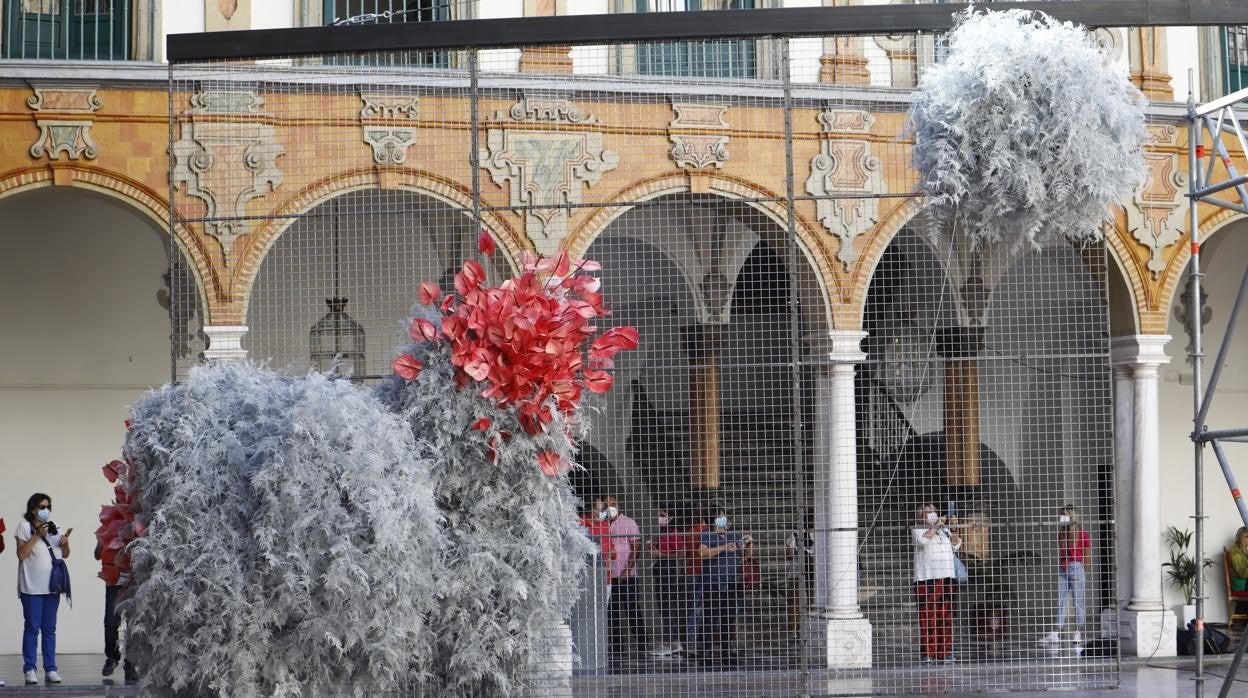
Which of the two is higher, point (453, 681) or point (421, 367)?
point (421, 367)

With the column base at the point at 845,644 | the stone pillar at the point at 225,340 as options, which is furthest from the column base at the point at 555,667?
the stone pillar at the point at 225,340

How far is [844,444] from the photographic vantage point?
12.6 metres

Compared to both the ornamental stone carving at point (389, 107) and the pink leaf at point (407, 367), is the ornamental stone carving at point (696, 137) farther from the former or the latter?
the pink leaf at point (407, 367)

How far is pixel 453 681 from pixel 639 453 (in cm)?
937

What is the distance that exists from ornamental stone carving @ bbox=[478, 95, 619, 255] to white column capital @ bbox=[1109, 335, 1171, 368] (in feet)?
16.2

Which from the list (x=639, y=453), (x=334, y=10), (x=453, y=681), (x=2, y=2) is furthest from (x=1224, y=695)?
(x=2, y=2)

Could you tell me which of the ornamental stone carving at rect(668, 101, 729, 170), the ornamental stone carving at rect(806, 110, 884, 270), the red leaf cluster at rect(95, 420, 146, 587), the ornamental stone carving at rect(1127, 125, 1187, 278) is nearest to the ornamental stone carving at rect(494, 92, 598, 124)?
the ornamental stone carving at rect(668, 101, 729, 170)

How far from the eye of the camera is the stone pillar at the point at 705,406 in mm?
14656

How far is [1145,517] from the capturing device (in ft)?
45.0

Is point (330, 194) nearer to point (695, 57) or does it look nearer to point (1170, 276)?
point (695, 57)

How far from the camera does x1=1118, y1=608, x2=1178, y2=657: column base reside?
13.6 metres

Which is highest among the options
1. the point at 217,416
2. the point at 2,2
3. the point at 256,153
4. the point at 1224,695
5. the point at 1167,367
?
the point at 2,2

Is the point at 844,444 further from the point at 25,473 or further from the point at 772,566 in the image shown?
the point at 25,473

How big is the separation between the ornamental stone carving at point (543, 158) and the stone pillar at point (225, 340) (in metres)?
2.35
